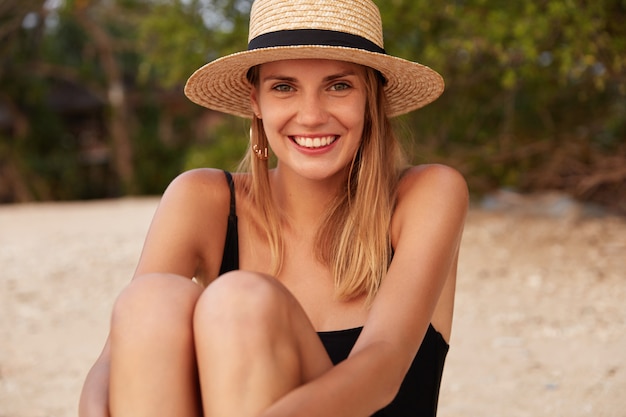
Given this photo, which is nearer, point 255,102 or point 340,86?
point 340,86

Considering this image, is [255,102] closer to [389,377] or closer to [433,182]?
[433,182]

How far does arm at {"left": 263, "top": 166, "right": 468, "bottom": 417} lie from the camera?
1934 millimetres

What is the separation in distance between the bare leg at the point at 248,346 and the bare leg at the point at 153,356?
5 cm

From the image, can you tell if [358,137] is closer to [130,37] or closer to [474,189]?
[474,189]

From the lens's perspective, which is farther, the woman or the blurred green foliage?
the blurred green foliage

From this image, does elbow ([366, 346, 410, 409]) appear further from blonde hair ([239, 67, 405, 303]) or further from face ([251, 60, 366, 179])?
face ([251, 60, 366, 179])

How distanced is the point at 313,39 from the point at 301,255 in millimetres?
684

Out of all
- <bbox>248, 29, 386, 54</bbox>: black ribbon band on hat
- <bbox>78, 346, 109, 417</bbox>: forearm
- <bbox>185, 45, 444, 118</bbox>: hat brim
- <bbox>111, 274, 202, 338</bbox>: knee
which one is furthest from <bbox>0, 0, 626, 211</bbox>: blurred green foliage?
<bbox>78, 346, 109, 417</bbox>: forearm

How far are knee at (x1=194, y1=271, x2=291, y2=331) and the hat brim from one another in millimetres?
647

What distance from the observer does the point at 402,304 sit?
219 centimetres

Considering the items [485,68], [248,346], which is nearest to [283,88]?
[248,346]

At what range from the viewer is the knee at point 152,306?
2037 mm

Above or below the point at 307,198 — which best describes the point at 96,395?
below

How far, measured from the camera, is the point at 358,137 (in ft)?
8.25
